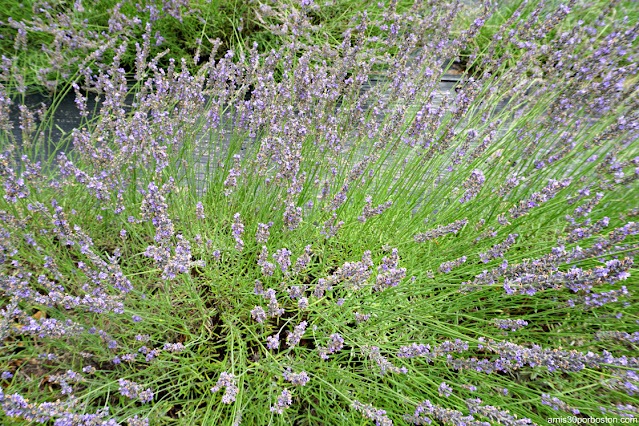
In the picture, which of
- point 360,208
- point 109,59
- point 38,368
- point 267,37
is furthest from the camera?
point 267,37

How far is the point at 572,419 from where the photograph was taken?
144 cm

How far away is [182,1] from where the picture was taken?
2.82m

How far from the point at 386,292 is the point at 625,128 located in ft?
4.29

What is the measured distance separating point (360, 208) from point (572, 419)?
142cm

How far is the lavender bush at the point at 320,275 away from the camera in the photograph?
1311mm

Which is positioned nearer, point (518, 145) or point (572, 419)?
point (572, 419)

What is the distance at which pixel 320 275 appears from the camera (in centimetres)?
197

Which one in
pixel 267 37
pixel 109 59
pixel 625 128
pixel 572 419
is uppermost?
pixel 625 128

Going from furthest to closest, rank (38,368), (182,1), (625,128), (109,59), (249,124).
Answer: (109,59)
(182,1)
(249,124)
(38,368)
(625,128)

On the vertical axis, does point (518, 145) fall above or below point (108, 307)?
above

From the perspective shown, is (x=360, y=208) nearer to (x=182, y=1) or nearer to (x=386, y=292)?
(x=386, y=292)

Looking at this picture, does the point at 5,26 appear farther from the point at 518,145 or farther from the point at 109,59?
the point at 518,145

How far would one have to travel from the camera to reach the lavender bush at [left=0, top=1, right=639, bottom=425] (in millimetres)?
1311

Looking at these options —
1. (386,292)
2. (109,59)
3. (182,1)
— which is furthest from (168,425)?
(109,59)
